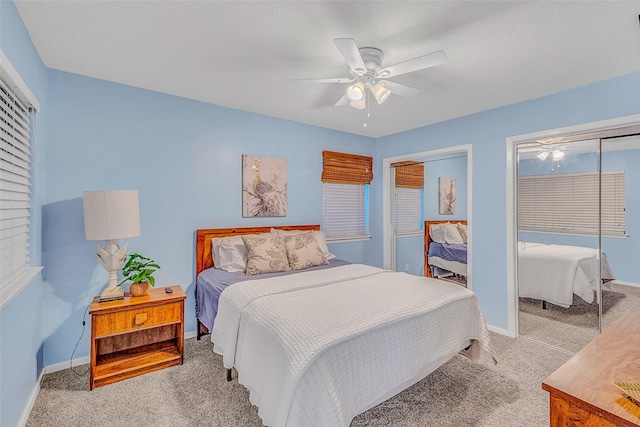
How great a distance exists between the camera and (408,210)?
4.60m

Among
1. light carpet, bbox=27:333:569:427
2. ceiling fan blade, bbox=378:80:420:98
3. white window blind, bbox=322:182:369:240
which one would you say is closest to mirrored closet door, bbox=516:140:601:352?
light carpet, bbox=27:333:569:427

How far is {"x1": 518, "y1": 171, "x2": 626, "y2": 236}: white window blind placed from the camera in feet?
8.77

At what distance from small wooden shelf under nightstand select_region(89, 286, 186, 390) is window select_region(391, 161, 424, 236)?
326cm

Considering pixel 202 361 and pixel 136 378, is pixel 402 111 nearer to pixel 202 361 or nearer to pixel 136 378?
pixel 202 361

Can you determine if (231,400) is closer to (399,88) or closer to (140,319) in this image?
(140,319)

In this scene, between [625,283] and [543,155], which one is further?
[543,155]

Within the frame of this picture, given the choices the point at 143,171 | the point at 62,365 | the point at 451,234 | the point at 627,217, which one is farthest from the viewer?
the point at 451,234

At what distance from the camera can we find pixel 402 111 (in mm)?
3492

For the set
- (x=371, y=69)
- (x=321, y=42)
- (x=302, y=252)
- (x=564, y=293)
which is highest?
(x=321, y=42)

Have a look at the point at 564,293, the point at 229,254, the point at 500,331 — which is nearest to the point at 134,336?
the point at 229,254

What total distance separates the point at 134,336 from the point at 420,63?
3.19 m

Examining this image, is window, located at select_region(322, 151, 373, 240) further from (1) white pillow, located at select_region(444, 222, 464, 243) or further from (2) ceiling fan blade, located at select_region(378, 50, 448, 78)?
(2) ceiling fan blade, located at select_region(378, 50, 448, 78)

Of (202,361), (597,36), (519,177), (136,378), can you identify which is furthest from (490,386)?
(136,378)

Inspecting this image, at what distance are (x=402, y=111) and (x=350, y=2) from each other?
202cm
